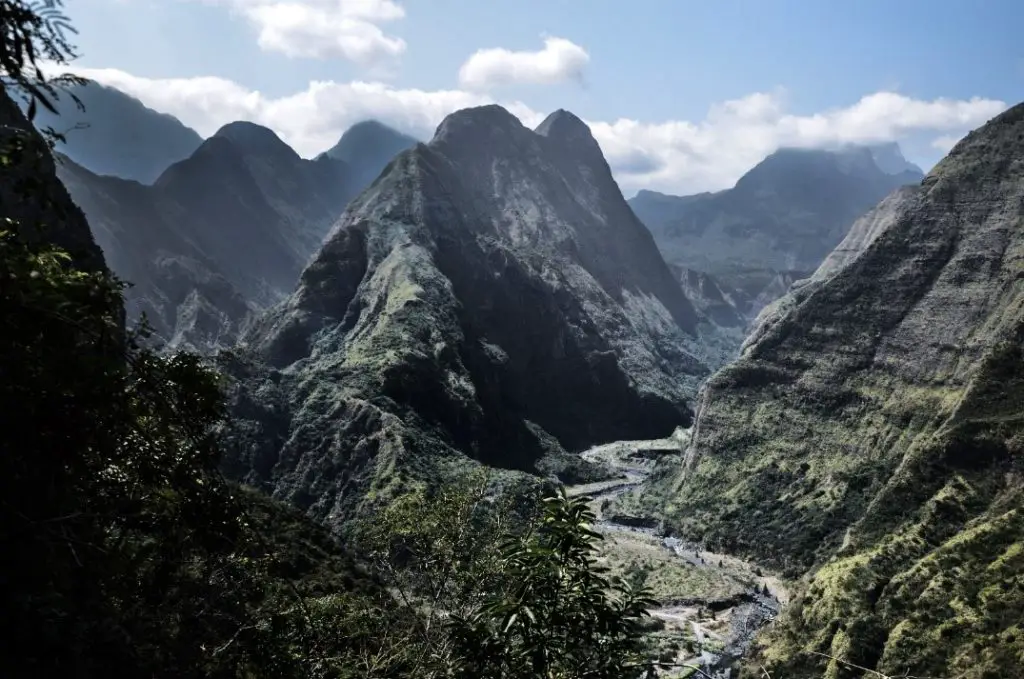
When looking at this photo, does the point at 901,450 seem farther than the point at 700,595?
Yes

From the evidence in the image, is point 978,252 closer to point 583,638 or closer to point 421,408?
point 421,408

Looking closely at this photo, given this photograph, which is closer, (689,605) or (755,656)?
(755,656)

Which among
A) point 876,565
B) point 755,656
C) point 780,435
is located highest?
point 780,435

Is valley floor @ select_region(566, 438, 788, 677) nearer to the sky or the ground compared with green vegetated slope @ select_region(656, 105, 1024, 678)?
nearer to the ground

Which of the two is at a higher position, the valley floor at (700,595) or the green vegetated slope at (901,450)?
the green vegetated slope at (901,450)

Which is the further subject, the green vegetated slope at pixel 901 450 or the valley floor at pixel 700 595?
the valley floor at pixel 700 595

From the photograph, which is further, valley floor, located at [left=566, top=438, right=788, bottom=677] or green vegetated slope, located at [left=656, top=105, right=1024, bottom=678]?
valley floor, located at [left=566, top=438, right=788, bottom=677]

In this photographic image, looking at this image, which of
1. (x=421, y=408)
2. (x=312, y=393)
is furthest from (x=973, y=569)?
(x=312, y=393)

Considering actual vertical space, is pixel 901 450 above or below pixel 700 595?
above
